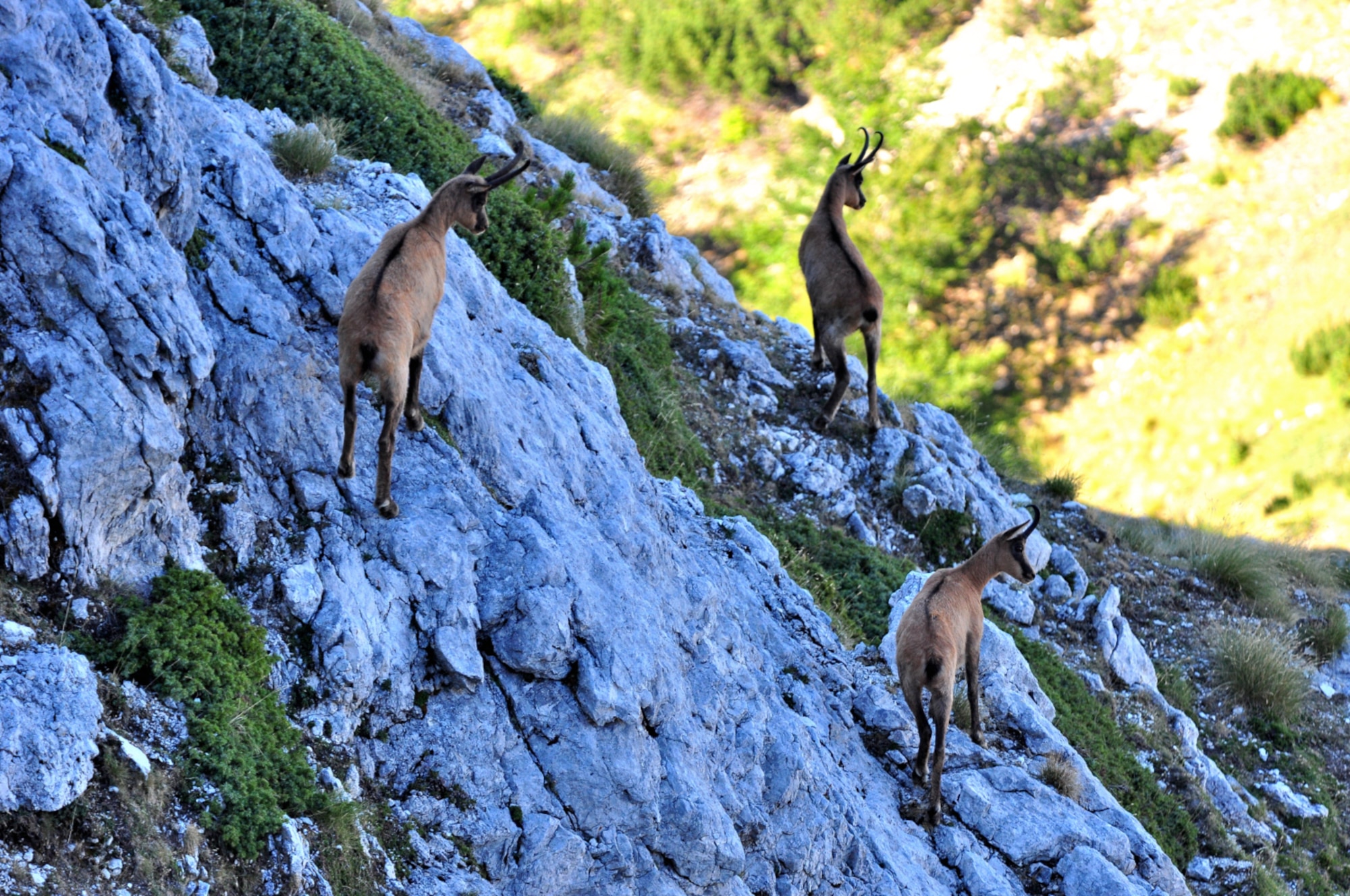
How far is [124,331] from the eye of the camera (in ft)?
19.0

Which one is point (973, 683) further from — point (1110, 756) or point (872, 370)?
point (872, 370)

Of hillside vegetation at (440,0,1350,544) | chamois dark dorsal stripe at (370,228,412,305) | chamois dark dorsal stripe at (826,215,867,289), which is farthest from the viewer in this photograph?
hillside vegetation at (440,0,1350,544)

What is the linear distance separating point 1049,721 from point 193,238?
330 inches

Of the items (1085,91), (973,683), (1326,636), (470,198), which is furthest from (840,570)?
(1085,91)

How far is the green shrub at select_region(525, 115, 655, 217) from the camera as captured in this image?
695 inches

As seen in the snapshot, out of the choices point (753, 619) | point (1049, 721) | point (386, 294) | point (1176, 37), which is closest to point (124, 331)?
point (386, 294)

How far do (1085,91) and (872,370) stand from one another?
23563mm

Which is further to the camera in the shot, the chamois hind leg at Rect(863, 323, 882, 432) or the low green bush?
the chamois hind leg at Rect(863, 323, 882, 432)

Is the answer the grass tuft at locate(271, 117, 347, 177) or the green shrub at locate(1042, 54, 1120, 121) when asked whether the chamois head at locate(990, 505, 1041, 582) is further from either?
the green shrub at locate(1042, 54, 1120, 121)

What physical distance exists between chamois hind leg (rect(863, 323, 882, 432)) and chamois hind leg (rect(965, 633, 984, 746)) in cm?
425

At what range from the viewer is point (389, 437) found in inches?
254

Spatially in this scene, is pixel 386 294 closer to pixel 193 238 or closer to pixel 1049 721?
pixel 193 238

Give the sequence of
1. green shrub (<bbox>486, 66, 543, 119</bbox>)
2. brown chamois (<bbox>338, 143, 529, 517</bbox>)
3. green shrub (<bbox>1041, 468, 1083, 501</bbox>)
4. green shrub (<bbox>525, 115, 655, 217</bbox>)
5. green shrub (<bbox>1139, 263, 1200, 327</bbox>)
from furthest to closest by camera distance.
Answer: green shrub (<bbox>1139, 263, 1200, 327</bbox>) < green shrub (<bbox>486, 66, 543, 119</bbox>) < green shrub (<bbox>525, 115, 655, 217</bbox>) < green shrub (<bbox>1041, 468, 1083, 501</bbox>) < brown chamois (<bbox>338, 143, 529, 517</bbox>)

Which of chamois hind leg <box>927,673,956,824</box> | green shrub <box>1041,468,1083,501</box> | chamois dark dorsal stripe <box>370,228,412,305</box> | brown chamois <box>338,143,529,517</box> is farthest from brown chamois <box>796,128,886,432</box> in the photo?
chamois dark dorsal stripe <box>370,228,412,305</box>
